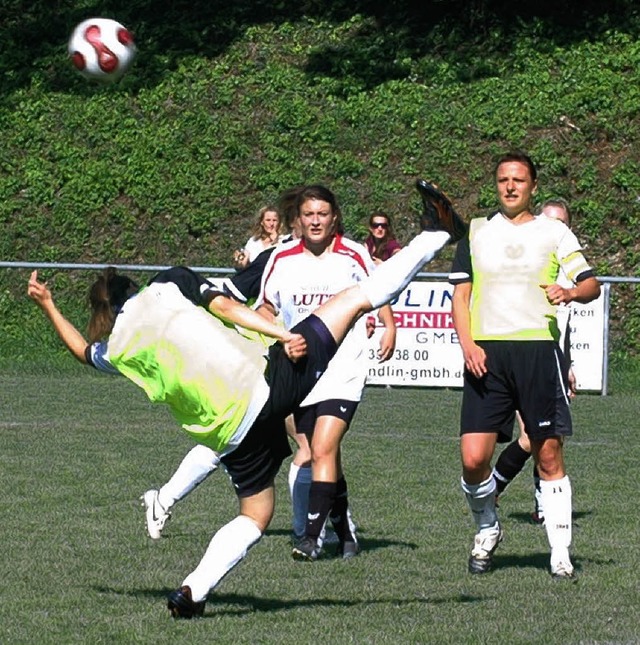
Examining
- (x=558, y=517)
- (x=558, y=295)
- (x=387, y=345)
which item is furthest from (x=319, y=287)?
(x=558, y=517)

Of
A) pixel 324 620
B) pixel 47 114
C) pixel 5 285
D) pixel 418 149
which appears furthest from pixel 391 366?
pixel 324 620

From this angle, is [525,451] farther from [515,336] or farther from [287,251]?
[287,251]

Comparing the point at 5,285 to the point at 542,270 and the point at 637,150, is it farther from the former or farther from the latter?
the point at 542,270

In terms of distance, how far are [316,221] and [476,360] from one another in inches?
46.3

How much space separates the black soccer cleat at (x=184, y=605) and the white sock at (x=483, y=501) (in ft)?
5.52

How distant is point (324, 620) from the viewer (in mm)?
5777

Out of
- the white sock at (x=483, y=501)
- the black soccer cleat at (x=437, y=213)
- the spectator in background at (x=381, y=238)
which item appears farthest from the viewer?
the spectator in background at (x=381, y=238)

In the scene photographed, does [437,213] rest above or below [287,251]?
above

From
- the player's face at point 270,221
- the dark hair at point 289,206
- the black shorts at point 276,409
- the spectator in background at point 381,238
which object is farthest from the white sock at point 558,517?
the spectator in background at point 381,238

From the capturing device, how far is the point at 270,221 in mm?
10969

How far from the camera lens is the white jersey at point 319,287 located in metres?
7.54

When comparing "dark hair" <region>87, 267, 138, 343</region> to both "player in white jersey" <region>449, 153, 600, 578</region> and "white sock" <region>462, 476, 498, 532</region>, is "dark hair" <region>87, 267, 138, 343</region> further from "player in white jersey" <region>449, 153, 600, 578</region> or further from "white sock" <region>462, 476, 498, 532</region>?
"white sock" <region>462, 476, 498, 532</region>

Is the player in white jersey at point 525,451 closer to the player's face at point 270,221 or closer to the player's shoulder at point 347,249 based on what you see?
the player's shoulder at point 347,249

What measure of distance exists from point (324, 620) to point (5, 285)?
1567 centimetres
